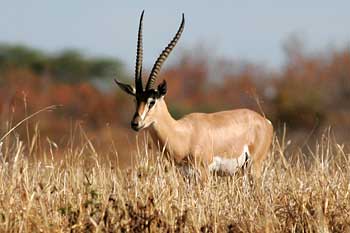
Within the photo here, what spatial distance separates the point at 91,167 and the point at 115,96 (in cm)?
3022

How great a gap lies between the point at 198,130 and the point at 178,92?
38.1 m

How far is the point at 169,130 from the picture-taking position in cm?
1029

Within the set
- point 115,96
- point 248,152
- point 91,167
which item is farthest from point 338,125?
point 91,167

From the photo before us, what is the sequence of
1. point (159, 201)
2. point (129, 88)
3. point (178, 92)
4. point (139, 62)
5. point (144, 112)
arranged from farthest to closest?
1. point (178, 92)
2. point (139, 62)
3. point (129, 88)
4. point (144, 112)
5. point (159, 201)

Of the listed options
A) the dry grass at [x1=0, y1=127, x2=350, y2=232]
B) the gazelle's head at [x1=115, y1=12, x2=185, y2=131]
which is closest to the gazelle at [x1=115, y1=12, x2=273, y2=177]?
the gazelle's head at [x1=115, y1=12, x2=185, y2=131]

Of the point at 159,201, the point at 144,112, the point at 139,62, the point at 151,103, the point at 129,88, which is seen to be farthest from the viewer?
the point at 139,62

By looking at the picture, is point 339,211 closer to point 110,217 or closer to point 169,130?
point 110,217

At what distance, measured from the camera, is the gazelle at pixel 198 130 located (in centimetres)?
1005

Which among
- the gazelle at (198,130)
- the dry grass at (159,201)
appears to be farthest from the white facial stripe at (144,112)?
the dry grass at (159,201)

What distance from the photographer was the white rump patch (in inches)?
395

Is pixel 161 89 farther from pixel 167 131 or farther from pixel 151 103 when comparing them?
pixel 167 131

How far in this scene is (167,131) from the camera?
10289 millimetres

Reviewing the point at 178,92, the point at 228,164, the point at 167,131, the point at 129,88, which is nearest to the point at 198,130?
the point at 167,131

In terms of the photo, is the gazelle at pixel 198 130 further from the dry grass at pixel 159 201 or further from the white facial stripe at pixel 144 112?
the dry grass at pixel 159 201
